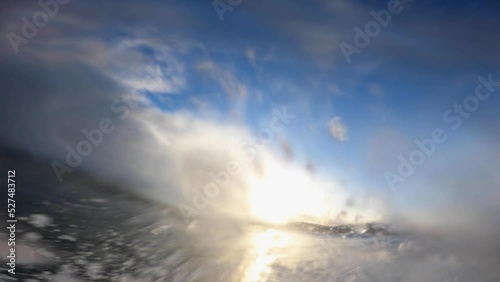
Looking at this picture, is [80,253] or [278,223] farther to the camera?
[278,223]

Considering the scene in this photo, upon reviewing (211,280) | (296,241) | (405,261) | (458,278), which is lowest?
→ (458,278)

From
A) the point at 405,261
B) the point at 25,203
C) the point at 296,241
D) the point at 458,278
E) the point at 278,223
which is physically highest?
the point at 25,203

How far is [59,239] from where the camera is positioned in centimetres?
941

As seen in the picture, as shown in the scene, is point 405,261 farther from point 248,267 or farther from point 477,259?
point 248,267

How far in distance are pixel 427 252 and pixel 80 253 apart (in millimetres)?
16995

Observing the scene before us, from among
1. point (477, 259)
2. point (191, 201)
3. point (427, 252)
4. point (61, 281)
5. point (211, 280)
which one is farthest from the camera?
point (477, 259)

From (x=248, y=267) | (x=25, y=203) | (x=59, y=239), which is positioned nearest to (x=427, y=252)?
(x=248, y=267)

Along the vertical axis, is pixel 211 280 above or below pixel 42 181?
below

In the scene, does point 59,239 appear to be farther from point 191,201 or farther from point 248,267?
point 248,267

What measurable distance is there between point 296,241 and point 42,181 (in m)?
11.0

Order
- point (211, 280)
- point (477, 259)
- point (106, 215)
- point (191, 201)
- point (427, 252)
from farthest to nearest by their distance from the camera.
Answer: point (477, 259) → point (427, 252) → point (211, 280) → point (191, 201) → point (106, 215)

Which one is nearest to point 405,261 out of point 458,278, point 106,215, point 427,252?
point 427,252

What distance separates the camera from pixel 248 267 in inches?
486

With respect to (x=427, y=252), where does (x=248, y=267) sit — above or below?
above
